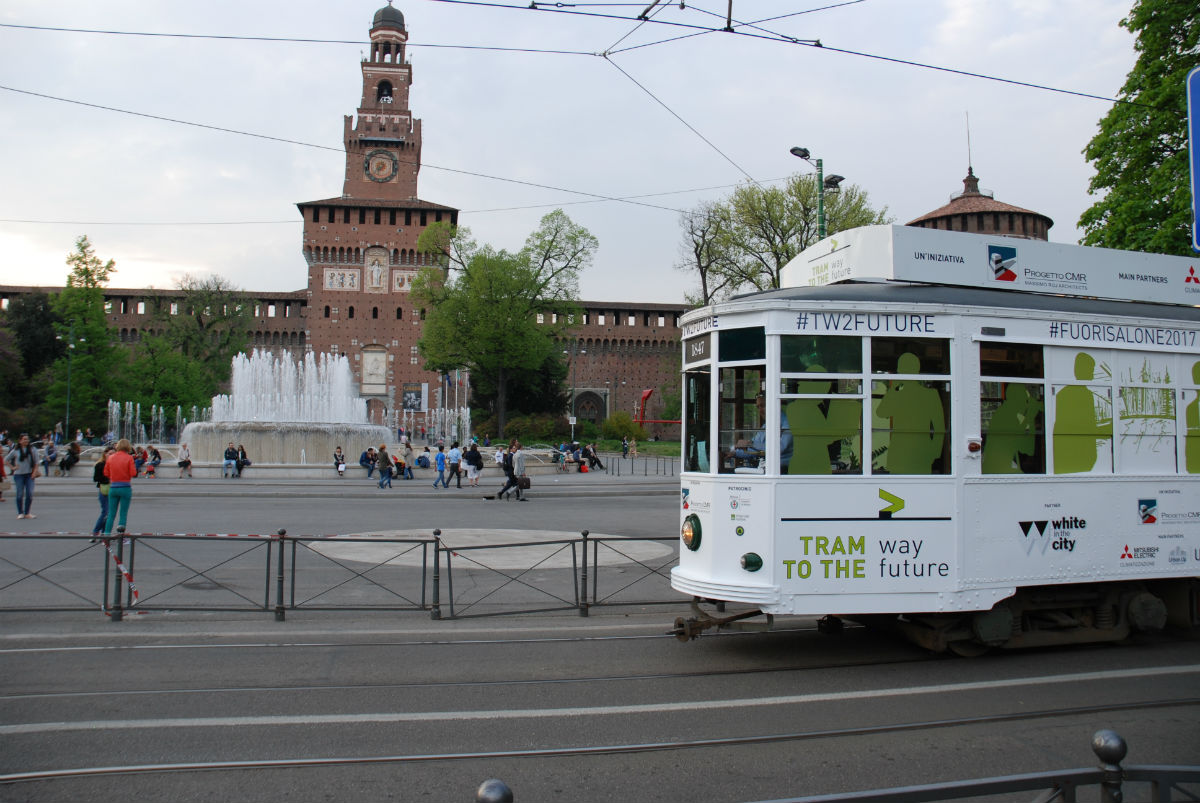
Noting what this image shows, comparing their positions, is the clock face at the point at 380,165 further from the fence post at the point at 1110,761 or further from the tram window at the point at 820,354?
the fence post at the point at 1110,761

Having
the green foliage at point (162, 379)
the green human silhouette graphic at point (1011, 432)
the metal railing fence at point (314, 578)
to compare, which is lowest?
the metal railing fence at point (314, 578)

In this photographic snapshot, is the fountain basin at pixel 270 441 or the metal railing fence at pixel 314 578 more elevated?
the fountain basin at pixel 270 441

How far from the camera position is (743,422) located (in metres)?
6.46

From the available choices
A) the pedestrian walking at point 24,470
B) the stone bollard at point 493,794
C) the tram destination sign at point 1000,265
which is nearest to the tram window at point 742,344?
the tram destination sign at point 1000,265

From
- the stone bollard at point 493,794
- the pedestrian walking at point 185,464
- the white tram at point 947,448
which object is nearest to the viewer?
the stone bollard at point 493,794

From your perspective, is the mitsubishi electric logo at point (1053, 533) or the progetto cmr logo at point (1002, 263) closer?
the mitsubishi electric logo at point (1053, 533)

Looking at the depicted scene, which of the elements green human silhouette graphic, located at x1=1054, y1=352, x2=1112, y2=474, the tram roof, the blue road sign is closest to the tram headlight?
the tram roof

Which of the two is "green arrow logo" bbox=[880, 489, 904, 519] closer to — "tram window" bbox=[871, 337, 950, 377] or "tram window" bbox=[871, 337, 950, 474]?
"tram window" bbox=[871, 337, 950, 474]

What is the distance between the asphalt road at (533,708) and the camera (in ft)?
14.0

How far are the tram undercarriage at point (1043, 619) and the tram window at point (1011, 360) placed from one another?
175cm

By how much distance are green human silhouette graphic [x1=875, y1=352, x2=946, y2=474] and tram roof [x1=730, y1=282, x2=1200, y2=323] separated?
51 cm

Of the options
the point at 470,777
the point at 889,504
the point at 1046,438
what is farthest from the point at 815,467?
the point at 470,777

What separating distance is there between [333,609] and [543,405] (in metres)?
57.8

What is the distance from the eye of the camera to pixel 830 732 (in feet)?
16.1
